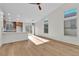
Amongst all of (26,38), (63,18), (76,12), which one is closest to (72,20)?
(76,12)

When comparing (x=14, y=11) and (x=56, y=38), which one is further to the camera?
(x=14, y=11)

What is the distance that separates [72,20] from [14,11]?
14.5 feet

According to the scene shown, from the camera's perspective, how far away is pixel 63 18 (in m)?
6.96

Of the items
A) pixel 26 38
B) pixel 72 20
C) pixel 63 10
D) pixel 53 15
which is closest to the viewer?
pixel 72 20

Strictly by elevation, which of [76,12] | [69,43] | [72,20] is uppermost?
[76,12]

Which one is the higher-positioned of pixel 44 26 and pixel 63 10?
pixel 63 10

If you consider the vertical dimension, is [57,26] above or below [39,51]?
above

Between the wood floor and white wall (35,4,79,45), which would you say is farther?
white wall (35,4,79,45)

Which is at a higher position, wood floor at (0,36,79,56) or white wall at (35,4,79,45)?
white wall at (35,4,79,45)

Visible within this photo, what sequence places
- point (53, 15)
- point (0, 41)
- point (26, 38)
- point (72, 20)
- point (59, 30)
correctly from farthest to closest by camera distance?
point (26, 38) → point (53, 15) → point (59, 30) → point (72, 20) → point (0, 41)

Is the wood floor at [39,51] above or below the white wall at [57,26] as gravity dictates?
below

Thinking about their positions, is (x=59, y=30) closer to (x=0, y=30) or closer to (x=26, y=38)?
(x=26, y=38)

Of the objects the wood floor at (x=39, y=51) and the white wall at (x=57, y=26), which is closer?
the wood floor at (x=39, y=51)

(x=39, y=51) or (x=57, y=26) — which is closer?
(x=39, y=51)
